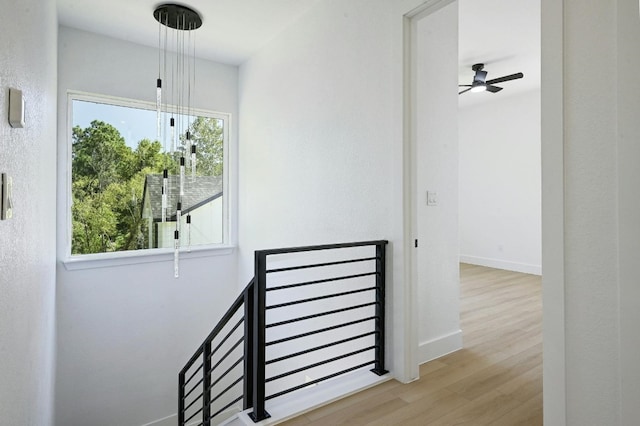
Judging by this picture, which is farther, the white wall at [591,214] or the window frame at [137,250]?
the window frame at [137,250]

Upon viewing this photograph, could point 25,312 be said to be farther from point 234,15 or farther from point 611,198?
point 234,15

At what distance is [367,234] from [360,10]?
5.24 ft

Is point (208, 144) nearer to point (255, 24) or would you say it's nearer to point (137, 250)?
point (137, 250)

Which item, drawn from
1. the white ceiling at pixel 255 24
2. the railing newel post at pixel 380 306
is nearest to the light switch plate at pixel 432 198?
the railing newel post at pixel 380 306

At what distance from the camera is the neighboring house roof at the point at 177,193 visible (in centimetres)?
413

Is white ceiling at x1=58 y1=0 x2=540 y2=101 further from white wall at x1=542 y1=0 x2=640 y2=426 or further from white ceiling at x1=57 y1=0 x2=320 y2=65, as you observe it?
white wall at x1=542 y1=0 x2=640 y2=426

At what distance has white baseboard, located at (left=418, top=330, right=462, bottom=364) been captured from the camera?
8.43ft

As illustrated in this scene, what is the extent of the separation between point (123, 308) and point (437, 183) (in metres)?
3.40

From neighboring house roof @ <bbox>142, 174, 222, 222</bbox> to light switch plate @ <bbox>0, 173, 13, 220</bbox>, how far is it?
3.20 metres

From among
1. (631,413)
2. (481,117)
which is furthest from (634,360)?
(481,117)

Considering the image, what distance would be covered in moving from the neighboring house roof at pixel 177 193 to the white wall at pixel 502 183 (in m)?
4.34

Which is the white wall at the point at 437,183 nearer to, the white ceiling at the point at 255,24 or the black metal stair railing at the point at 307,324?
the black metal stair railing at the point at 307,324

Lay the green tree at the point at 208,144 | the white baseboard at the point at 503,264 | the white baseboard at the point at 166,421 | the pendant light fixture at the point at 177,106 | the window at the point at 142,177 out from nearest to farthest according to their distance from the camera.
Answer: the window at the point at 142,177
the pendant light fixture at the point at 177,106
the white baseboard at the point at 166,421
the green tree at the point at 208,144
the white baseboard at the point at 503,264

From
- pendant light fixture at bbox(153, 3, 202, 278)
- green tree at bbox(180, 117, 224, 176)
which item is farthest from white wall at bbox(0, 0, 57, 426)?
green tree at bbox(180, 117, 224, 176)
